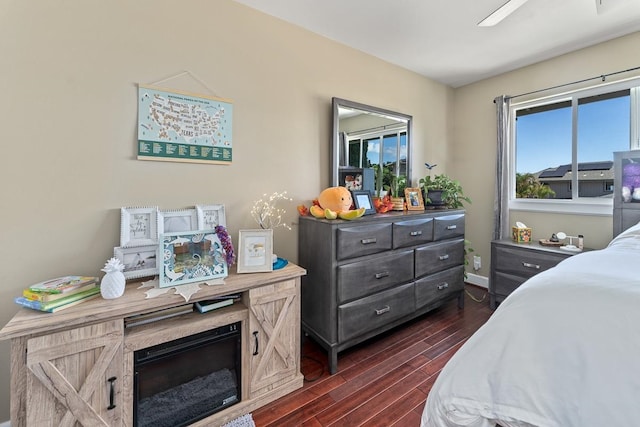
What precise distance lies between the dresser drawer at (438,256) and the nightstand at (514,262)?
0.38 m

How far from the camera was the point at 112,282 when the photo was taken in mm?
1275

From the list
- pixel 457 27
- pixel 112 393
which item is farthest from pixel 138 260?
pixel 457 27

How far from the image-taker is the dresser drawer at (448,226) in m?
2.43

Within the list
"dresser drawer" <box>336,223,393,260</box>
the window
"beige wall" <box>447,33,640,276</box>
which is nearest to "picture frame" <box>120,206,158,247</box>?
"dresser drawer" <box>336,223,393,260</box>

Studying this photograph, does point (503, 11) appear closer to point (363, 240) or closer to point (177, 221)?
point (363, 240)

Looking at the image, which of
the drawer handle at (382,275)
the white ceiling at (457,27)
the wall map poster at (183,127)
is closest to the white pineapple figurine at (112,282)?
the wall map poster at (183,127)

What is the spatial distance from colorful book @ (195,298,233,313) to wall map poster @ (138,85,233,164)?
0.89m

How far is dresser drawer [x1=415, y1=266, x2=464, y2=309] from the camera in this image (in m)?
2.32

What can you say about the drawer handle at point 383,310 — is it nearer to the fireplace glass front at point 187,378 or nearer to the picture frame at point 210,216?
the fireplace glass front at point 187,378

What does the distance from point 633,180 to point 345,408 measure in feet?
9.34

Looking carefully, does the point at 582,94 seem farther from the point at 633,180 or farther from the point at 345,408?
the point at 345,408

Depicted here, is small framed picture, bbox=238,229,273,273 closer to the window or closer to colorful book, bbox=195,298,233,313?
colorful book, bbox=195,298,233,313

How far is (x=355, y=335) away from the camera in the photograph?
1920mm

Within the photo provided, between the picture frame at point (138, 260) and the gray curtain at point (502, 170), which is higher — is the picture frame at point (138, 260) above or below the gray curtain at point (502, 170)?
below
